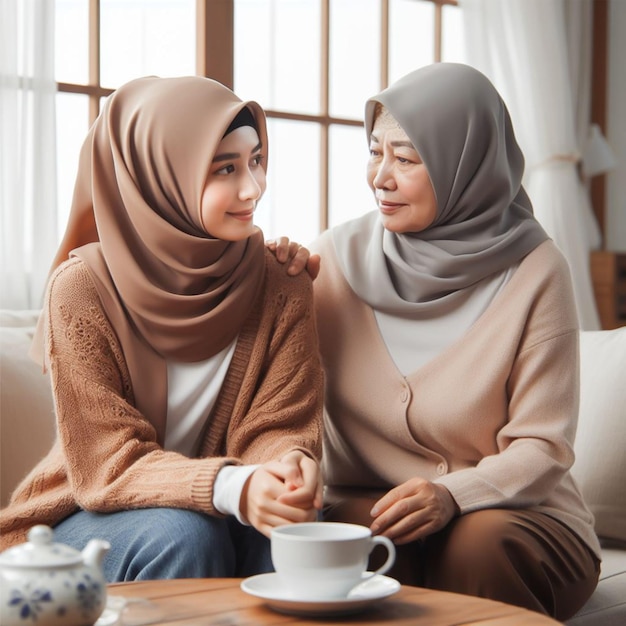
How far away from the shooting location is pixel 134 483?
1.46m

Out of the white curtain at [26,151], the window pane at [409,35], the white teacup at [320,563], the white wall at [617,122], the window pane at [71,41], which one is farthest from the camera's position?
the white wall at [617,122]

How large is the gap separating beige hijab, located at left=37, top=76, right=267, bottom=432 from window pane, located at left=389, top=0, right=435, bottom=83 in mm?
2331

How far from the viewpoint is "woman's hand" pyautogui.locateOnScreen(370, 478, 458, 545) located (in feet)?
4.94

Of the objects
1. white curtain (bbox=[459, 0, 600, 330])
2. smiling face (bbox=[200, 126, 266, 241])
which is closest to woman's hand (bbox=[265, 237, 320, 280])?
smiling face (bbox=[200, 126, 266, 241])

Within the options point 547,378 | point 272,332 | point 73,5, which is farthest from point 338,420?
point 73,5

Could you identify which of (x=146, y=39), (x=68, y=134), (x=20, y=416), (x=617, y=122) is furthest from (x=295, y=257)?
(x=617, y=122)

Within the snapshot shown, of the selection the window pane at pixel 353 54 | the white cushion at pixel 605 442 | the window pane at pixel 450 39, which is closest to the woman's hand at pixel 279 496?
the white cushion at pixel 605 442

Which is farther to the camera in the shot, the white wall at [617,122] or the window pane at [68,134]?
the white wall at [617,122]

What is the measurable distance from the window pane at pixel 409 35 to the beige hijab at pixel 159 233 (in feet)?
7.65

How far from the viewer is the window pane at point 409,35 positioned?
3881 mm

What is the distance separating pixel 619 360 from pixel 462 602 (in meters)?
1.16

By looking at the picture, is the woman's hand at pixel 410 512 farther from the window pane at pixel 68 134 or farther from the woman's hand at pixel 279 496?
the window pane at pixel 68 134

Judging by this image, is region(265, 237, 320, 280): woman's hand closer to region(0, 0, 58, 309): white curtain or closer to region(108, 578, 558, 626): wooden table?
region(108, 578, 558, 626): wooden table

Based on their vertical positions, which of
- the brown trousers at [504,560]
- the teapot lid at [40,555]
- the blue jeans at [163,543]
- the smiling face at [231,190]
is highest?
the smiling face at [231,190]
